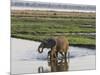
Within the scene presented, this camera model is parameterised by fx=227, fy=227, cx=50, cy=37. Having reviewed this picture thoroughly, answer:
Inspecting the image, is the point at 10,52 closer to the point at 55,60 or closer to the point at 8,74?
the point at 8,74

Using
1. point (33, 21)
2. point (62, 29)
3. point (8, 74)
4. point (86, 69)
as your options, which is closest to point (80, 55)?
point (86, 69)

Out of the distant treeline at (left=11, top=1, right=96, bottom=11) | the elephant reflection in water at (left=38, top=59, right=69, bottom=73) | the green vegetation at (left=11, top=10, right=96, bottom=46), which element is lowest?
the elephant reflection in water at (left=38, top=59, right=69, bottom=73)

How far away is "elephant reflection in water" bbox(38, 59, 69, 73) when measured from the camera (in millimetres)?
1951

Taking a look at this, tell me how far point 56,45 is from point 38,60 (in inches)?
8.3

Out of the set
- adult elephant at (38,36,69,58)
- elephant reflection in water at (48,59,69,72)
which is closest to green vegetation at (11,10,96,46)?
adult elephant at (38,36,69,58)

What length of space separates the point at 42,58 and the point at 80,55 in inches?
14.1

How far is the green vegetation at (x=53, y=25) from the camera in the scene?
1.89 metres

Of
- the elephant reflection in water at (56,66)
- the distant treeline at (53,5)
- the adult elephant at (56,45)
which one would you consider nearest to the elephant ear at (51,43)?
the adult elephant at (56,45)

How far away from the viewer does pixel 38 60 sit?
192 cm

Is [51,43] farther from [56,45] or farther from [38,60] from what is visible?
[38,60]

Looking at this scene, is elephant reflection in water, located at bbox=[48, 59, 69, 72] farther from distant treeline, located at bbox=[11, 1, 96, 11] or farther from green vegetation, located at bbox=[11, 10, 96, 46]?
distant treeline, located at bbox=[11, 1, 96, 11]

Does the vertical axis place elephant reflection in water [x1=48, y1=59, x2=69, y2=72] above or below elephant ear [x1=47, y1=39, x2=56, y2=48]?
below

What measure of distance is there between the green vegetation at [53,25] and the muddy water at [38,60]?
0.07 meters

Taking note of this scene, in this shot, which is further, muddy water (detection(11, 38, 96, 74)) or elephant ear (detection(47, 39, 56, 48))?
elephant ear (detection(47, 39, 56, 48))
